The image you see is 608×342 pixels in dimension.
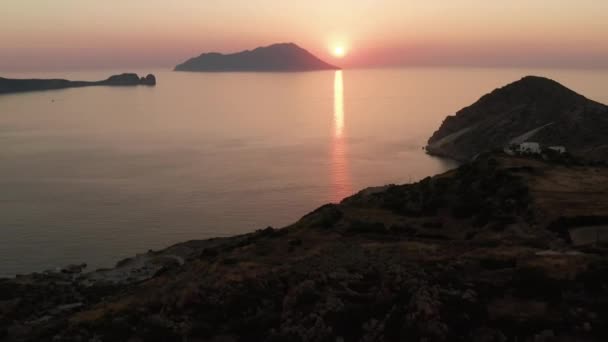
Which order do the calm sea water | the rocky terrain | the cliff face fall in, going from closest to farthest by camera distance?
the rocky terrain
the calm sea water
the cliff face

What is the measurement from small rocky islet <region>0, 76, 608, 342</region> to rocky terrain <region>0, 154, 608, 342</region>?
7cm

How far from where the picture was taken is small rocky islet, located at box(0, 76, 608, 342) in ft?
57.1

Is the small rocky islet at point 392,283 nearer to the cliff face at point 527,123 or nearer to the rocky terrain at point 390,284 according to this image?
the rocky terrain at point 390,284

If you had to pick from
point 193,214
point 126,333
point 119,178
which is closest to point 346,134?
point 119,178

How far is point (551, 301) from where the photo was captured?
58.1 feet

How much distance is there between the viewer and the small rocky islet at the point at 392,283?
1739cm

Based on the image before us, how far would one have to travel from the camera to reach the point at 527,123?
126250 mm

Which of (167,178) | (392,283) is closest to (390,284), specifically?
(392,283)

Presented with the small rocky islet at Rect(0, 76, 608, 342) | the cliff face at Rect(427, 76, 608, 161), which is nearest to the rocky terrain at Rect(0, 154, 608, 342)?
the small rocky islet at Rect(0, 76, 608, 342)

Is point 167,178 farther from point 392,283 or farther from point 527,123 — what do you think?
point 527,123

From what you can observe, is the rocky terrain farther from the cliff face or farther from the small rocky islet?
the cliff face

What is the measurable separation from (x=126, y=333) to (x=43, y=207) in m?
58.7

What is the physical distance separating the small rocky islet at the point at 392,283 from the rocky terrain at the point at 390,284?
0.07 metres

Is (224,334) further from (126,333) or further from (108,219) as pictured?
(108,219)
